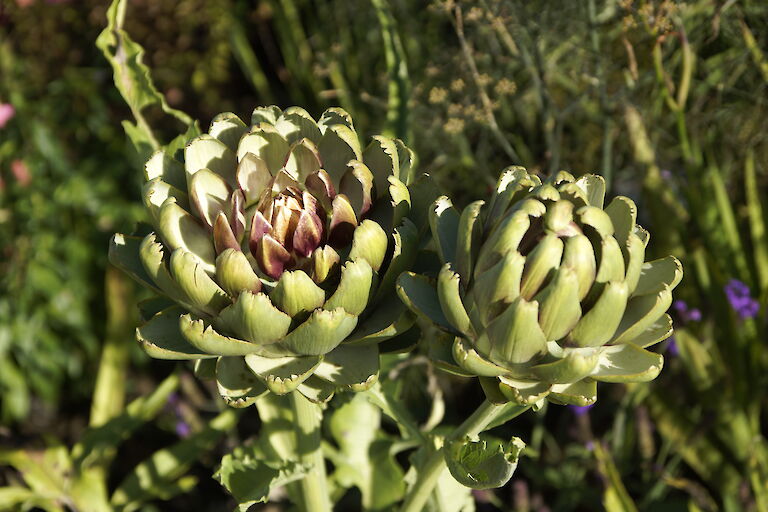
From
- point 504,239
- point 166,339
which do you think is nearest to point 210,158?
point 166,339

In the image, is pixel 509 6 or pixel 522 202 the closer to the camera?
pixel 522 202

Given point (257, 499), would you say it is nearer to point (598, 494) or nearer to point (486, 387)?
point (486, 387)

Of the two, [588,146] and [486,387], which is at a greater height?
[486,387]

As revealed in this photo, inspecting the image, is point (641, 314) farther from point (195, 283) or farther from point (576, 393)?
point (195, 283)

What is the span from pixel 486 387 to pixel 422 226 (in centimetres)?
12

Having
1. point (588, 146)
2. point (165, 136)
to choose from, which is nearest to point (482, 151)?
point (588, 146)

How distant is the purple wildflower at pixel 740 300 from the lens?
884mm

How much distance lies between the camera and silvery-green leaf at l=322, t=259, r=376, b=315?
0.45 m

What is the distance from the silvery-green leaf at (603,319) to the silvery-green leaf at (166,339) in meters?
0.24

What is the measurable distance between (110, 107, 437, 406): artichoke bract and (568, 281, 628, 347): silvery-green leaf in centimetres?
11

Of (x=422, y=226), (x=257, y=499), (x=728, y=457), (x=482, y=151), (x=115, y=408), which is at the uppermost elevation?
(x=422, y=226)

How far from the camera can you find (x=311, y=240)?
1.64ft

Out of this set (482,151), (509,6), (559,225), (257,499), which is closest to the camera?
(559,225)

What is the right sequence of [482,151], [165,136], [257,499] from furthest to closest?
[165,136] → [482,151] → [257,499]
